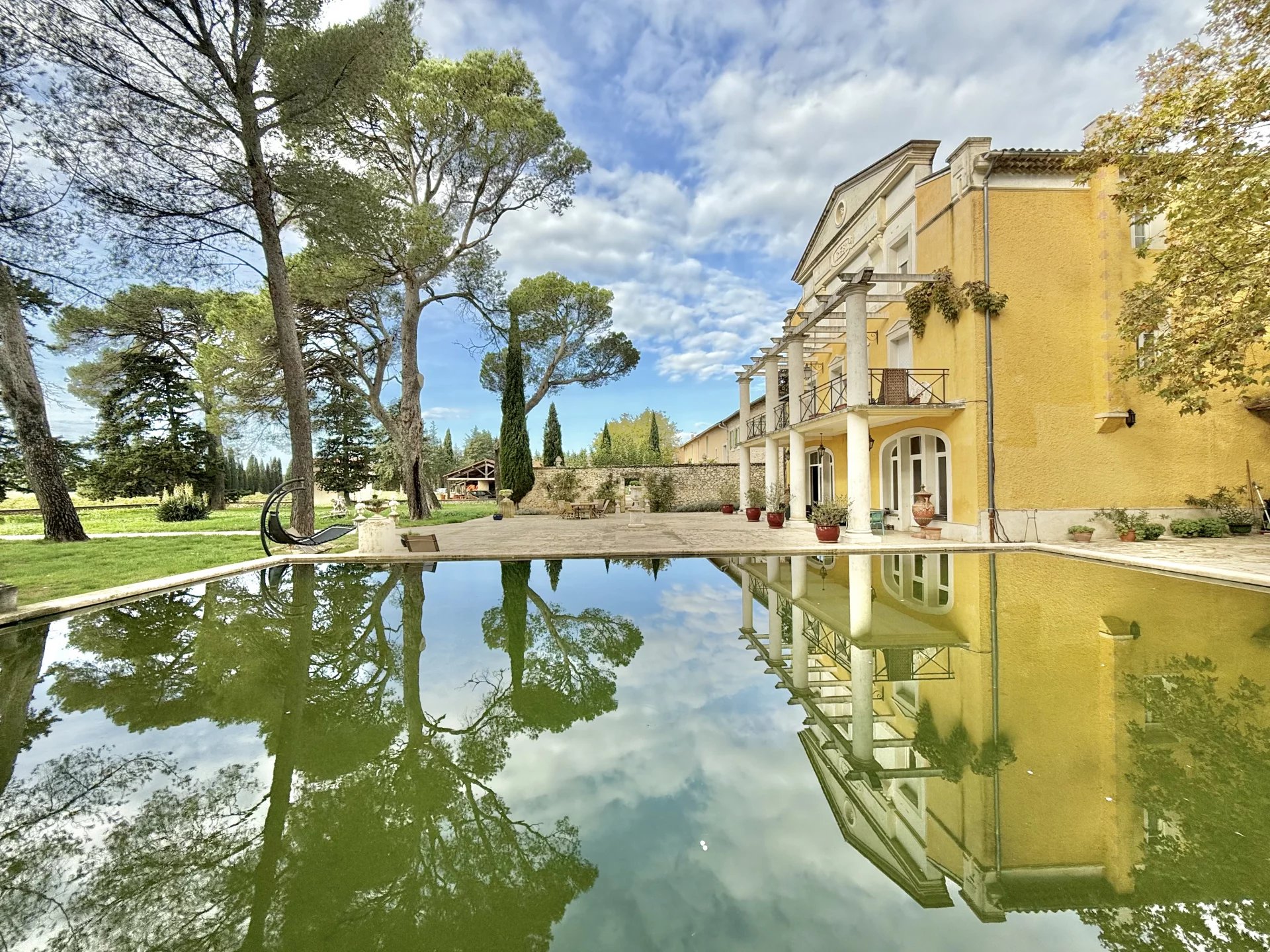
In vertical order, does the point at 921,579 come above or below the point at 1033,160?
below

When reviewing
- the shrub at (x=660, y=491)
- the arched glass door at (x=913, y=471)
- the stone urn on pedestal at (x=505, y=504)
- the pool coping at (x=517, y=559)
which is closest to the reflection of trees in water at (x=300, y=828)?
the pool coping at (x=517, y=559)

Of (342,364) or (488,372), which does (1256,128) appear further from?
(488,372)

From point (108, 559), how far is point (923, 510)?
16.3 m

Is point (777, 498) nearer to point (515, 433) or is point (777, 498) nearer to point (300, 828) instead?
point (515, 433)

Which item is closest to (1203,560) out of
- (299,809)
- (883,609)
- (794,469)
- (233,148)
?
(883,609)

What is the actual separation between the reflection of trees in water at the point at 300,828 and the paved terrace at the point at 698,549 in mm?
4474

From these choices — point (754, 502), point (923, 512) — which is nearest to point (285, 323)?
point (923, 512)

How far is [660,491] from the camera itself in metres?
23.5

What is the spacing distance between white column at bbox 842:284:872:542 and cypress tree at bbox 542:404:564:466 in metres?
23.3

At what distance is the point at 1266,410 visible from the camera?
11109mm

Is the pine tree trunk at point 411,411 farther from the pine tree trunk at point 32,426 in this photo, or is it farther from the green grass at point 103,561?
the pine tree trunk at point 32,426

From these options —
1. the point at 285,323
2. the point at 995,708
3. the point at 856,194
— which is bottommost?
the point at 995,708

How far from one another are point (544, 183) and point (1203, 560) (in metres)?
19.8

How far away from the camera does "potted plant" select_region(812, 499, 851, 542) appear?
11.2 metres
